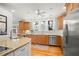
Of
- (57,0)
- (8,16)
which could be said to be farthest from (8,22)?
(57,0)

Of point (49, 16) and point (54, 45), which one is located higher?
point (49, 16)

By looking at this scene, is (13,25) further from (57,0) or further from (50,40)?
(50,40)

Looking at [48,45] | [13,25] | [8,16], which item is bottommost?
[48,45]

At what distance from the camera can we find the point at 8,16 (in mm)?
2311

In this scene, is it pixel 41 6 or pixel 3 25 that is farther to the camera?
pixel 41 6

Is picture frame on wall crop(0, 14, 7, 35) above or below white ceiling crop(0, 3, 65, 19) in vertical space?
below

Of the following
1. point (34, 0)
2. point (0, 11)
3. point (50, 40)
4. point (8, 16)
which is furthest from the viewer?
point (50, 40)

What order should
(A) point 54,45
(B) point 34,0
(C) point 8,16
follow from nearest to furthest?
1. (B) point 34,0
2. (C) point 8,16
3. (A) point 54,45

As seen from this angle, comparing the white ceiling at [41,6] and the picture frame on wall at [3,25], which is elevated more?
the white ceiling at [41,6]

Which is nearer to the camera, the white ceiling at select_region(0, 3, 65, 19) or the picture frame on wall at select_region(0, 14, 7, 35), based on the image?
the picture frame on wall at select_region(0, 14, 7, 35)

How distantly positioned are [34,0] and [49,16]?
3.61 feet

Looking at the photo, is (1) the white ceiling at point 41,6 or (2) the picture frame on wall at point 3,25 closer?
(2) the picture frame on wall at point 3,25

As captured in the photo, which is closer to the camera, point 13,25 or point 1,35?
point 1,35

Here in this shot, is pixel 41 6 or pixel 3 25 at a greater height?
pixel 41 6
